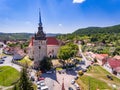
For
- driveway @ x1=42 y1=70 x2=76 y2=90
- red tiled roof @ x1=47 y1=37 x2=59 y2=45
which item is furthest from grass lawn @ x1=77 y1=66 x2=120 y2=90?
red tiled roof @ x1=47 y1=37 x2=59 y2=45

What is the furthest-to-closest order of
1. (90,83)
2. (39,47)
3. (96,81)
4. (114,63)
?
(39,47) → (114,63) → (96,81) → (90,83)

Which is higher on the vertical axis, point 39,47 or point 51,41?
point 51,41

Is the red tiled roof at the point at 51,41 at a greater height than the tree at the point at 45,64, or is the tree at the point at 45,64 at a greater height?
the red tiled roof at the point at 51,41

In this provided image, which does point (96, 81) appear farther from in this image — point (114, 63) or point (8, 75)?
point (8, 75)

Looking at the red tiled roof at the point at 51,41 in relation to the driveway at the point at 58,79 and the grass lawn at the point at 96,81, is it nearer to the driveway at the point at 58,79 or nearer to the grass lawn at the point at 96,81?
the driveway at the point at 58,79

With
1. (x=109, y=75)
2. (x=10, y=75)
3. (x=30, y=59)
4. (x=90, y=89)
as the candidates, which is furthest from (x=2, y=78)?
(x=109, y=75)

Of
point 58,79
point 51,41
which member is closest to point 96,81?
point 58,79

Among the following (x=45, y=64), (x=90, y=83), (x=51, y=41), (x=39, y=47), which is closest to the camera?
(x=90, y=83)

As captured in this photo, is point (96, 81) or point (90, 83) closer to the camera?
point (90, 83)

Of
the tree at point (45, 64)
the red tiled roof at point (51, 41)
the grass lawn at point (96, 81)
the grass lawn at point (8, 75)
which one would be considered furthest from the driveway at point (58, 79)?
the red tiled roof at point (51, 41)
